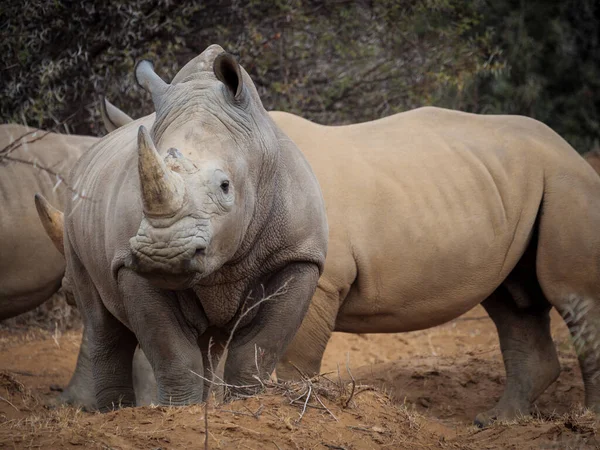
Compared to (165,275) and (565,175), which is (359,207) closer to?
(565,175)

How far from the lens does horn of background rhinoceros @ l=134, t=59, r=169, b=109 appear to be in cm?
475

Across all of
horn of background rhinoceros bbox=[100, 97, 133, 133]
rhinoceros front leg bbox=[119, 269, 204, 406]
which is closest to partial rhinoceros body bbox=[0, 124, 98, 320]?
horn of background rhinoceros bbox=[100, 97, 133, 133]

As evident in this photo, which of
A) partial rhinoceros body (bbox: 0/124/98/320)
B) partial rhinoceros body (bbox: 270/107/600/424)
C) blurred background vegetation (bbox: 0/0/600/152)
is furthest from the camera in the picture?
blurred background vegetation (bbox: 0/0/600/152)

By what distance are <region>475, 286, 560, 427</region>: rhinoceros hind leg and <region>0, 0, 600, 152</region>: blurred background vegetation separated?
3083 mm

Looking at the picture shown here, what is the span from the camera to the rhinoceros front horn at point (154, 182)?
151 inches

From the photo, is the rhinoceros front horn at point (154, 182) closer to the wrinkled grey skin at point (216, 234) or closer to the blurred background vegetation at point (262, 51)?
the wrinkled grey skin at point (216, 234)

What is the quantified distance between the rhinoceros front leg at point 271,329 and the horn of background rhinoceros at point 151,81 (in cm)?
98

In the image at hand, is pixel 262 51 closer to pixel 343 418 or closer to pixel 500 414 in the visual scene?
pixel 500 414

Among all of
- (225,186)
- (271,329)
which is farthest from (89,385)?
(225,186)

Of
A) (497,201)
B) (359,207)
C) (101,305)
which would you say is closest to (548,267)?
(497,201)

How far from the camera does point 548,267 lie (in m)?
6.29

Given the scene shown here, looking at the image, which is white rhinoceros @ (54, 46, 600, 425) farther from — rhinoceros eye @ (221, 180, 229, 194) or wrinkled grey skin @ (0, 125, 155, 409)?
wrinkled grey skin @ (0, 125, 155, 409)

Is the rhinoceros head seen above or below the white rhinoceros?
above

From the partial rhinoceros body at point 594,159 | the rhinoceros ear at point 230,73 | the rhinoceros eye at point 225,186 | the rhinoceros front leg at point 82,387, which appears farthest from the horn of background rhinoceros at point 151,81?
the partial rhinoceros body at point 594,159
